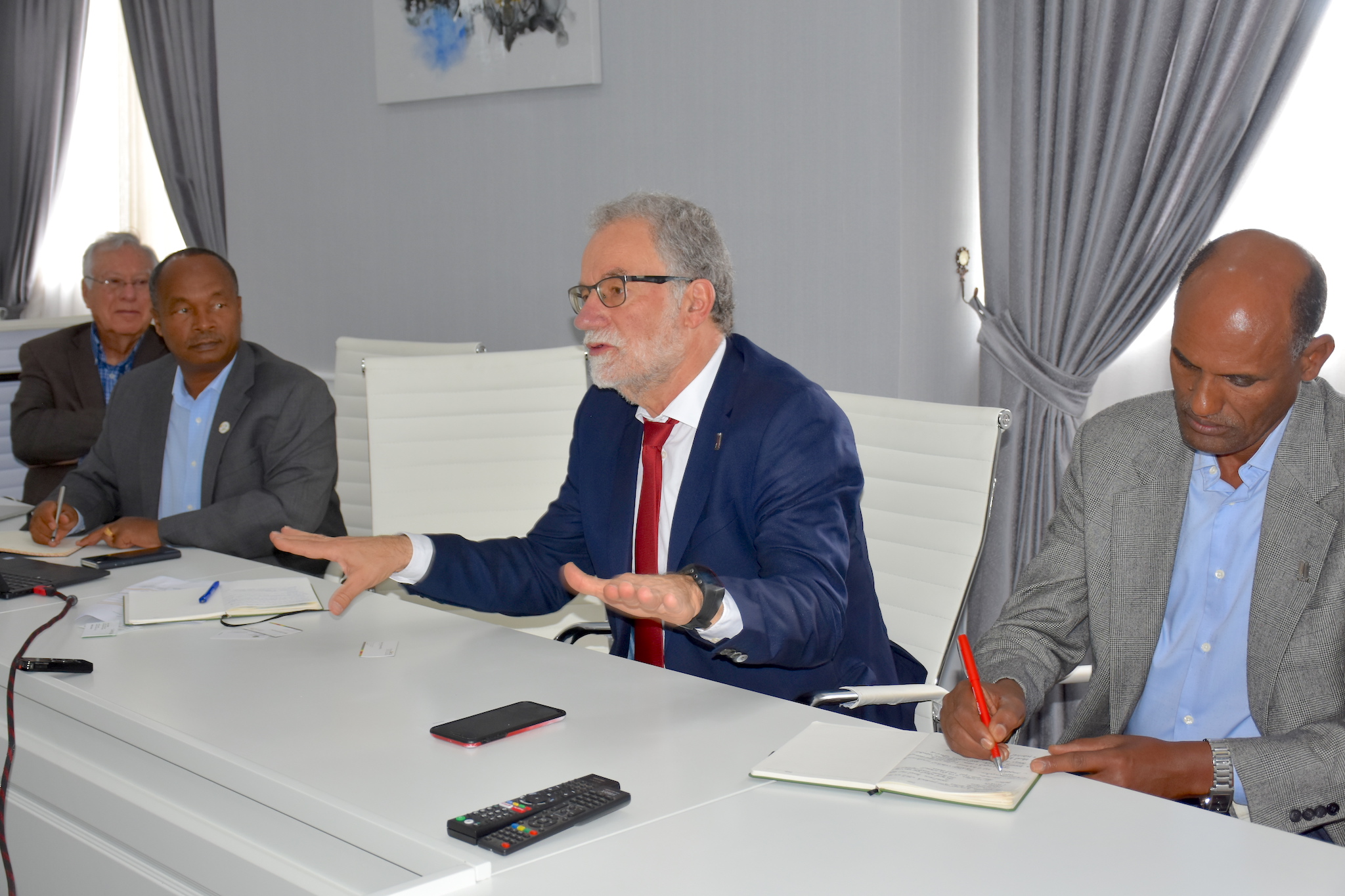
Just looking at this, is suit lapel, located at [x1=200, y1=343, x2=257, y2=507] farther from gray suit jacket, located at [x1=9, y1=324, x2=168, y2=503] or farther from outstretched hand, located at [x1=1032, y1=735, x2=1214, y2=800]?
outstretched hand, located at [x1=1032, y1=735, x2=1214, y2=800]

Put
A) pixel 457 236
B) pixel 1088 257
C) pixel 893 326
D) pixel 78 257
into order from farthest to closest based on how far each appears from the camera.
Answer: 1. pixel 78 257
2. pixel 457 236
3. pixel 893 326
4. pixel 1088 257

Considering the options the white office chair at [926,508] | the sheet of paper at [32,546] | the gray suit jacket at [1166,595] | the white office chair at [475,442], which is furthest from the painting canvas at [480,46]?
the gray suit jacket at [1166,595]

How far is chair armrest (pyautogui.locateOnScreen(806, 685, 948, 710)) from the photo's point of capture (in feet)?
5.97

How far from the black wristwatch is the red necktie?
0.48 metres

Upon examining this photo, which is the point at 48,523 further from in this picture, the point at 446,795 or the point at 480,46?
the point at 480,46

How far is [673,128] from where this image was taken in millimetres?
3848

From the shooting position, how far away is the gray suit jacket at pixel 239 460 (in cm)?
298

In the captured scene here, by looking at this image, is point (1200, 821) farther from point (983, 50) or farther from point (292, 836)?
point (983, 50)

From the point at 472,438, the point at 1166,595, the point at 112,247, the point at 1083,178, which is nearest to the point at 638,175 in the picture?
the point at 472,438

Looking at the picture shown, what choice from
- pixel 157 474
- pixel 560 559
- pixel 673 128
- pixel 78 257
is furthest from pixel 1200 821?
pixel 78 257

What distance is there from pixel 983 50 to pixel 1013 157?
1.04 feet

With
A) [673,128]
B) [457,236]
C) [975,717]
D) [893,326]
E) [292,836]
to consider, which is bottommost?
[292,836]

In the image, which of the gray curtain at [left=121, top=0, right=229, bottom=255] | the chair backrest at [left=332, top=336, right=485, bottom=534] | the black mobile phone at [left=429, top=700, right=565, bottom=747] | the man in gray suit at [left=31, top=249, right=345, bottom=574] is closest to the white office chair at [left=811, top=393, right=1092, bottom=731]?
the black mobile phone at [left=429, top=700, right=565, bottom=747]

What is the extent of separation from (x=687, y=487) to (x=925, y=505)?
527mm
